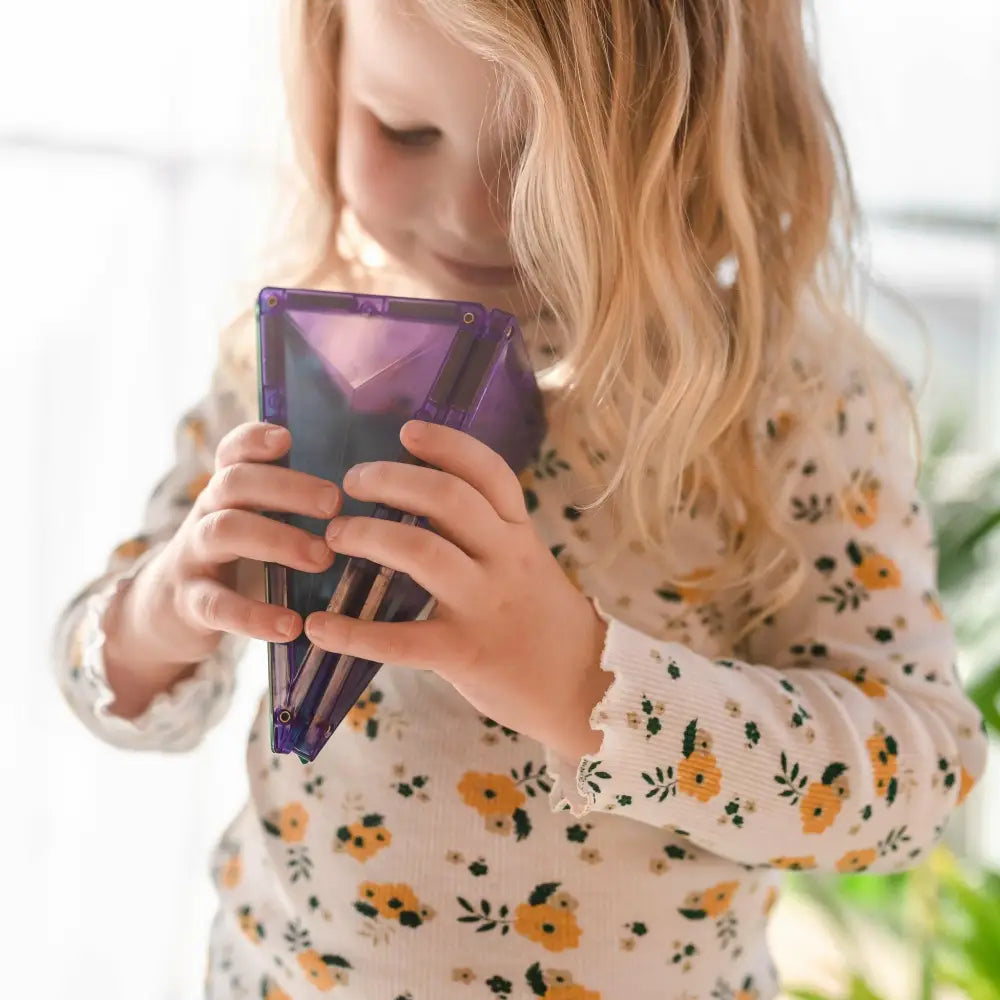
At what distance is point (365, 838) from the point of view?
1.87ft

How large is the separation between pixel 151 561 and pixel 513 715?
23 centimetres

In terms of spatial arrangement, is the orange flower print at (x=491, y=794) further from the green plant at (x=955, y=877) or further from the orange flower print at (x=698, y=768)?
the green plant at (x=955, y=877)

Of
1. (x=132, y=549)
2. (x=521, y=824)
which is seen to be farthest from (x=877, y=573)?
(x=132, y=549)

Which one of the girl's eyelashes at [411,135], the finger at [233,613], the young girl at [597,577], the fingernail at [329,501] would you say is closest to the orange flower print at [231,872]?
the young girl at [597,577]

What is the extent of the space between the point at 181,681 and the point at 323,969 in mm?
172

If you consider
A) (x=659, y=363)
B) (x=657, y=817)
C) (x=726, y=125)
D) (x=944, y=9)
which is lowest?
(x=657, y=817)

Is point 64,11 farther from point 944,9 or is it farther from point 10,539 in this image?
point 944,9

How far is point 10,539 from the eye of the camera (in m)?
1.12

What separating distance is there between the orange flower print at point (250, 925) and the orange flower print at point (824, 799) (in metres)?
0.30

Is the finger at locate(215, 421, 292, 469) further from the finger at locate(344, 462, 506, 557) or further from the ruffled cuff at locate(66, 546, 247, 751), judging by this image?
the ruffled cuff at locate(66, 546, 247, 751)

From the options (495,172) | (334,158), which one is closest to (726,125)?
(495,172)

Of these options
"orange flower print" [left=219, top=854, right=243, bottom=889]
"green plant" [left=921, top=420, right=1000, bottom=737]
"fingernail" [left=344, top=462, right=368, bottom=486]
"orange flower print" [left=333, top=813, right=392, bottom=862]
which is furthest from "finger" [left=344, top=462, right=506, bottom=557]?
"green plant" [left=921, top=420, right=1000, bottom=737]

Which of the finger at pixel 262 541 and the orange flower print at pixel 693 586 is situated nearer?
the finger at pixel 262 541

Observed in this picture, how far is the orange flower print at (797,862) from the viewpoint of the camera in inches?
21.2
